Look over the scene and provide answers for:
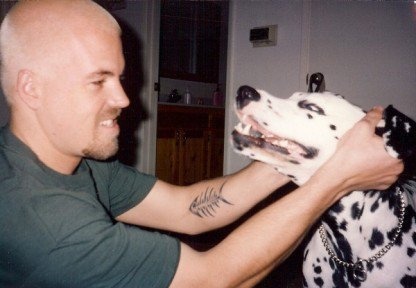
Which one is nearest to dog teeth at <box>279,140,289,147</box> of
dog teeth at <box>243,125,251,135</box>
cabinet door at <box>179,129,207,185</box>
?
dog teeth at <box>243,125,251,135</box>

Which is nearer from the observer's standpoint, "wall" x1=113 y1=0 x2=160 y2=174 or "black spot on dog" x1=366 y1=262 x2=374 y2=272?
"black spot on dog" x1=366 y1=262 x2=374 y2=272

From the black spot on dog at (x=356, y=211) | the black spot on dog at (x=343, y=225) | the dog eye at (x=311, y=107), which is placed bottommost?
the black spot on dog at (x=343, y=225)

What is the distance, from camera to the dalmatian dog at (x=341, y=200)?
1.86m

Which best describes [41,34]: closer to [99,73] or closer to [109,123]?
[99,73]

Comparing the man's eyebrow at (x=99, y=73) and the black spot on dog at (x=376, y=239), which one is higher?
the man's eyebrow at (x=99, y=73)

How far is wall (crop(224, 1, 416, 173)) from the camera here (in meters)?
3.47

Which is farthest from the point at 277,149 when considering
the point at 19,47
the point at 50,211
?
the point at 19,47

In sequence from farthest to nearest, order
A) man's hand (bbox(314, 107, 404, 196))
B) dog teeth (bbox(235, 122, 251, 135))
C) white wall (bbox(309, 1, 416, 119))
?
white wall (bbox(309, 1, 416, 119))
dog teeth (bbox(235, 122, 251, 135))
man's hand (bbox(314, 107, 404, 196))

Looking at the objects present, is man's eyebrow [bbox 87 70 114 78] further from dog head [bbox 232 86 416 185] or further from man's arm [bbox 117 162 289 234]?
man's arm [bbox 117 162 289 234]

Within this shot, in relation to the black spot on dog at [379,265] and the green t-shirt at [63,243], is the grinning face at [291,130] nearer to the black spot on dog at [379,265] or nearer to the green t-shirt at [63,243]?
the black spot on dog at [379,265]

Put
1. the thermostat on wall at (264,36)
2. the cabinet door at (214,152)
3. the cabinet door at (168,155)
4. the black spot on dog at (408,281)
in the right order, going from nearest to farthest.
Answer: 1. the black spot on dog at (408,281)
2. the thermostat on wall at (264,36)
3. the cabinet door at (168,155)
4. the cabinet door at (214,152)

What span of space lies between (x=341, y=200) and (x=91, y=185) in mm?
1252

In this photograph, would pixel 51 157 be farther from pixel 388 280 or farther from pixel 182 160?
pixel 182 160

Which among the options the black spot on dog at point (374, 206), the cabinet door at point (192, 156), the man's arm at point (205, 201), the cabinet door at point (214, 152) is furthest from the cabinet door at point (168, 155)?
the black spot on dog at point (374, 206)
